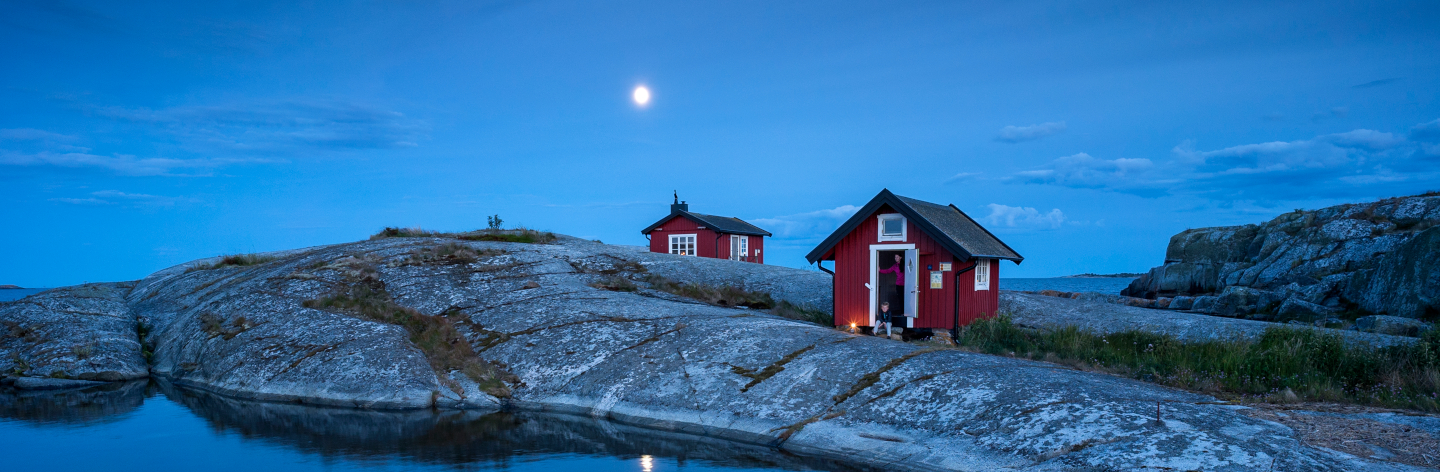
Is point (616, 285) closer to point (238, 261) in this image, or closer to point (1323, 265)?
point (238, 261)

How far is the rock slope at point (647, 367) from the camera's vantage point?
11.0 metres

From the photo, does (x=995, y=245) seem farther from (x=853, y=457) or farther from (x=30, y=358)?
(x=30, y=358)

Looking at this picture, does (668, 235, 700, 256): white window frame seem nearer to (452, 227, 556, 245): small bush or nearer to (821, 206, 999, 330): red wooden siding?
(452, 227, 556, 245): small bush

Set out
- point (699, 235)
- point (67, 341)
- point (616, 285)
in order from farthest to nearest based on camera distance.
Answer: point (699, 235) < point (616, 285) < point (67, 341)

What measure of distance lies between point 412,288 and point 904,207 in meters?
15.0

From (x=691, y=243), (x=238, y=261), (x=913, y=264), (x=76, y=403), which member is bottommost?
(x=76, y=403)

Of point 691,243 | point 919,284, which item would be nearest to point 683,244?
point 691,243

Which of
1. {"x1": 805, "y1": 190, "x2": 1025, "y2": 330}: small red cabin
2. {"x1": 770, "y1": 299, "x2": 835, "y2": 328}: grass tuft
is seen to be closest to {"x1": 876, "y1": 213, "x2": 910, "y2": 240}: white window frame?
{"x1": 805, "y1": 190, "x2": 1025, "y2": 330}: small red cabin

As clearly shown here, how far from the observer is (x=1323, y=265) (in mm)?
34875

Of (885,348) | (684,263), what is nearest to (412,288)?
(684,263)

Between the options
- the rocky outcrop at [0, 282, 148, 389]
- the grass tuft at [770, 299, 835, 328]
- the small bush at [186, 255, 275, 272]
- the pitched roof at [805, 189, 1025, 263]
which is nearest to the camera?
the pitched roof at [805, 189, 1025, 263]

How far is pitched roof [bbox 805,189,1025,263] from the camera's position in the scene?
20.3 metres

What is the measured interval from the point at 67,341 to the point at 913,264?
83.1 ft

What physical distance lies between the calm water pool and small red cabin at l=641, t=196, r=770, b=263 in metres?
28.9
